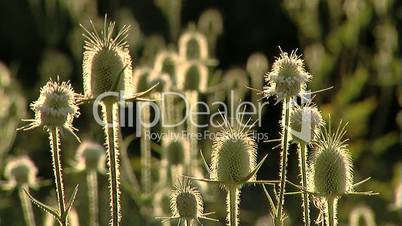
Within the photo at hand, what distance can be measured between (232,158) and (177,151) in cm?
150

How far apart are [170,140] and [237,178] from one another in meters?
1.58

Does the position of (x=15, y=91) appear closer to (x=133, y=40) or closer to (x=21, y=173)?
(x=133, y=40)

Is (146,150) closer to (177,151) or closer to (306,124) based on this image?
(177,151)

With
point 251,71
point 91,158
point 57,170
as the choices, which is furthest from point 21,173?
point 251,71

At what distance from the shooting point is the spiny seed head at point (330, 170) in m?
2.23

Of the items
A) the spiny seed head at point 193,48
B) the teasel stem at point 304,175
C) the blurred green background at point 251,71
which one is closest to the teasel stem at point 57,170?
the teasel stem at point 304,175

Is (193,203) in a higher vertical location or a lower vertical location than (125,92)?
lower

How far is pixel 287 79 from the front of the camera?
2.32 meters

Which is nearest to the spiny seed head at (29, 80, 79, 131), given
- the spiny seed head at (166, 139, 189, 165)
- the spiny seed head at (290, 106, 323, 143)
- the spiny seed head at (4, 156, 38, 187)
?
the spiny seed head at (290, 106, 323, 143)

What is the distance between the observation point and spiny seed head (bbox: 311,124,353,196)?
7.32 ft

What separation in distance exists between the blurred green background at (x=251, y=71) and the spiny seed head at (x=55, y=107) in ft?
5.28

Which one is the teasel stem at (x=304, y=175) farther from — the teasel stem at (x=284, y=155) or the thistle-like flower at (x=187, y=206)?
the thistle-like flower at (x=187, y=206)

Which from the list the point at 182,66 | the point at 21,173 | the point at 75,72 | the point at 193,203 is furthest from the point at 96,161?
the point at 75,72

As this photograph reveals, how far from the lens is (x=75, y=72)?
8422mm
